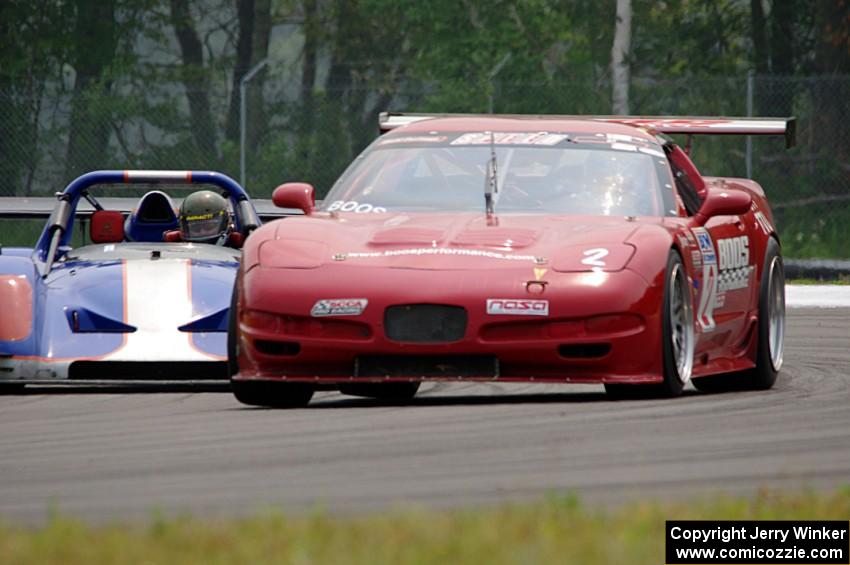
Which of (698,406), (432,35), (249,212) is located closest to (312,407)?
(698,406)

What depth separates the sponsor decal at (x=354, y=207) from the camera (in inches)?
381

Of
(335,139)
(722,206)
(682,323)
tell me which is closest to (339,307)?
(682,323)

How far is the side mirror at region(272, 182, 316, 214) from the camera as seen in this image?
9930 mm

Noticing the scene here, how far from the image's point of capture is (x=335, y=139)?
27.6 metres

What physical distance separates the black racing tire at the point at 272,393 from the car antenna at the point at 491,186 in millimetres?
1166

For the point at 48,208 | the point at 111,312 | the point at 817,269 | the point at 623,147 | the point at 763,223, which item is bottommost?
the point at 817,269

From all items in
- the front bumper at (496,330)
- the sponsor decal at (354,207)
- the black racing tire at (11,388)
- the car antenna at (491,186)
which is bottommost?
the black racing tire at (11,388)

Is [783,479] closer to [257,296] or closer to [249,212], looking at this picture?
[257,296]

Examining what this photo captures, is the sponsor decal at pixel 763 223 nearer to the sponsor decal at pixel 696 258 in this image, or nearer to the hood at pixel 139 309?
the sponsor decal at pixel 696 258

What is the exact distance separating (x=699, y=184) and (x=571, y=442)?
136 inches

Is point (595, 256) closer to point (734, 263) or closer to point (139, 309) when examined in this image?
point (734, 263)

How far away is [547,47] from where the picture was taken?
113ft

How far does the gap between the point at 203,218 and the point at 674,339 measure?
4.62m
